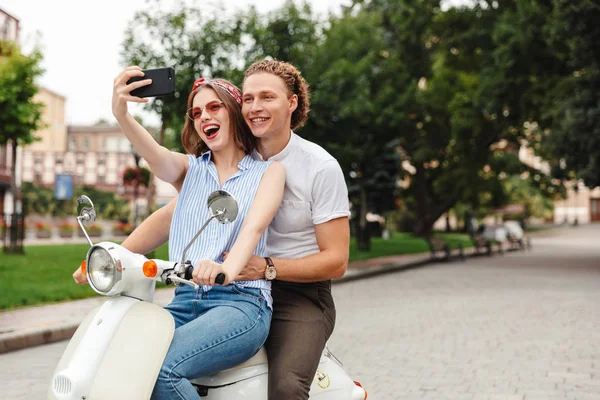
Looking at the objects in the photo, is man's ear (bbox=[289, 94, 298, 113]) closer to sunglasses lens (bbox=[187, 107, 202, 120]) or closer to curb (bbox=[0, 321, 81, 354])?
sunglasses lens (bbox=[187, 107, 202, 120])

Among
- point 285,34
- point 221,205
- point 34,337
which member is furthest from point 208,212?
point 285,34

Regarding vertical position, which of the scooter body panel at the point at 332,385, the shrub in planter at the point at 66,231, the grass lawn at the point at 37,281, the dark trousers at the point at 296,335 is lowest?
the grass lawn at the point at 37,281

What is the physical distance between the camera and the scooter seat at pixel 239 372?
9.18ft

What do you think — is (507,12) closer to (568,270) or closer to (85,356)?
(568,270)

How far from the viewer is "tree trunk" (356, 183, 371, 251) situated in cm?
2628

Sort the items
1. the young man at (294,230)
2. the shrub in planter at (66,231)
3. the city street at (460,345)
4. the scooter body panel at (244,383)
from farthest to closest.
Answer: the shrub in planter at (66,231), the city street at (460,345), the young man at (294,230), the scooter body panel at (244,383)

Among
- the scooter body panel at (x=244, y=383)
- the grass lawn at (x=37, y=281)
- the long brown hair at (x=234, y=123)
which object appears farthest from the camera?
the grass lawn at (x=37, y=281)

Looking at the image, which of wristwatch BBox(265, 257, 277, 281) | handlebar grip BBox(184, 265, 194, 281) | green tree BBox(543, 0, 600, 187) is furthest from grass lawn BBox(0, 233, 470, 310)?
green tree BBox(543, 0, 600, 187)

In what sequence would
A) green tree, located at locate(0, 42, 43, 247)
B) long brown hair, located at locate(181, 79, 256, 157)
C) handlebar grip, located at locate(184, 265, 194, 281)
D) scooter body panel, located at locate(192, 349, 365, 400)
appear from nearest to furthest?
handlebar grip, located at locate(184, 265, 194, 281)
scooter body panel, located at locate(192, 349, 365, 400)
long brown hair, located at locate(181, 79, 256, 157)
green tree, located at locate(0, 42, 43, 247)

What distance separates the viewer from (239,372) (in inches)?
112

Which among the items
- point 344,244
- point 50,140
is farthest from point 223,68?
point 50,140

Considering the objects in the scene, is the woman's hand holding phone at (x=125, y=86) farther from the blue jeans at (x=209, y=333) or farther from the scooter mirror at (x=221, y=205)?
the blue jeans at (x=209, y=333)

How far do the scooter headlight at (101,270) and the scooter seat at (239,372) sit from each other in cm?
49

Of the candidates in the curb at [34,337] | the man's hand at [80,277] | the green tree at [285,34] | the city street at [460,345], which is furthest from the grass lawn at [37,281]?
the man's hand at [80,277]
